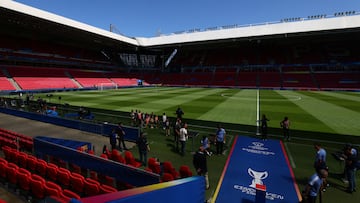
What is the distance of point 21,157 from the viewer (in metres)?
8.75

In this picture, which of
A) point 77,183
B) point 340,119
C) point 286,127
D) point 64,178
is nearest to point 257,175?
point 286,127

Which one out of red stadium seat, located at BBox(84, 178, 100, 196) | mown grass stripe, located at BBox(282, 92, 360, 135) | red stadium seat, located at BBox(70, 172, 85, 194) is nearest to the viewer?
red stadium seat, located at BBox(84, 178, 100, 196)

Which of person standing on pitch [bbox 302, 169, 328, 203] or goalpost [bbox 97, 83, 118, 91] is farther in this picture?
goalpost [bbox 97, 83, 118, 91]

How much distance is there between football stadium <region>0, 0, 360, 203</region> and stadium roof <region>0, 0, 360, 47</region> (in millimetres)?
249

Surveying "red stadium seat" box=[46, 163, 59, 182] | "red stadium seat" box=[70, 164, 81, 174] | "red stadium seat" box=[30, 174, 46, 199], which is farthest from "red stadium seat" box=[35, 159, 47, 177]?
"red stadium seat" box=[30, 174, 46, 199]

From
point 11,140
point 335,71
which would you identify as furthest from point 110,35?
point 335,71

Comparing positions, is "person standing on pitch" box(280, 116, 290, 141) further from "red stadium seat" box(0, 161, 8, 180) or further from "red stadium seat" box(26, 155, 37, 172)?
"red stadium seat" box(0, 161, 8, 180)

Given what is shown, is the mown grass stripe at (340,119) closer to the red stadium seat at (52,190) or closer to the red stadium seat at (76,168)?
the red stadium seat at (76,168)

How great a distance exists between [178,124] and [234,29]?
46.6 metres

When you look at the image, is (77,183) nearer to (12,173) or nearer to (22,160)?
(12,173)

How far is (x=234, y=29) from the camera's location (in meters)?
52.3

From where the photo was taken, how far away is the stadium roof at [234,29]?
3639cm

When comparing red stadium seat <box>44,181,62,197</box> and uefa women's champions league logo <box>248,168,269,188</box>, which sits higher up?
red stadium seat <box>44,181,62,197</box>

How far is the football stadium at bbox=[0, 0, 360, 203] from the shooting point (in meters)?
7.01
